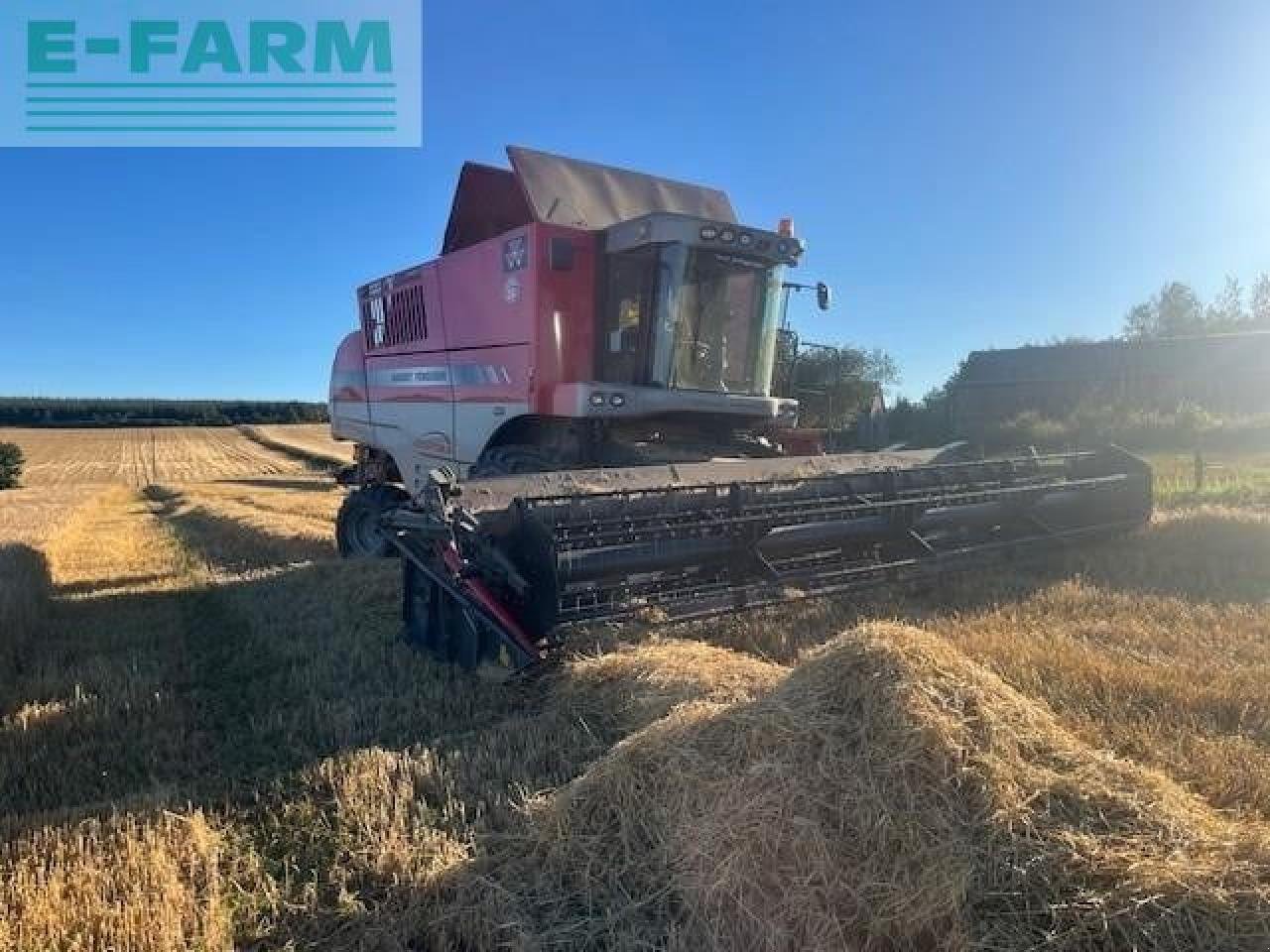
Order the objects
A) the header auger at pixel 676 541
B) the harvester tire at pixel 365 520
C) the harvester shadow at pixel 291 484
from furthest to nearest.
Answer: the harvester shadow at pixel 291 484 → the harvester tire at pixel 365 520 → the header auger at pixel 676 541

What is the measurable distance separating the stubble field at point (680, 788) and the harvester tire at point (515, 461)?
5.14 ft

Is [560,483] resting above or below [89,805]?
above

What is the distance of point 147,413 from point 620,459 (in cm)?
6026

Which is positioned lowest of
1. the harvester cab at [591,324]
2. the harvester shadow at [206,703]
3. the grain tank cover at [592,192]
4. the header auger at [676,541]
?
the harvester shadow at [206,703]

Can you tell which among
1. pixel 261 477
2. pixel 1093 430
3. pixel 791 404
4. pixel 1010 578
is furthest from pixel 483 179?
pixel 1093 430

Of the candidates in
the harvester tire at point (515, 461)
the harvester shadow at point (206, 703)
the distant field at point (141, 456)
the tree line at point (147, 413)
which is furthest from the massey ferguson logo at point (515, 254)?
the tree line at point (147, 413)

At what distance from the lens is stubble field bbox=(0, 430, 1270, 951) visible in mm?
1828

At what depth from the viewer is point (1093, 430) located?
24.0m

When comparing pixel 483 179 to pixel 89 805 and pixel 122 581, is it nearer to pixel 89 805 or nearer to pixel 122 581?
pixel 122 581

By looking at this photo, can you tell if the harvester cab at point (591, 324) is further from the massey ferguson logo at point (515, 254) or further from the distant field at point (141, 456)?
the distant field at point (141, 456)

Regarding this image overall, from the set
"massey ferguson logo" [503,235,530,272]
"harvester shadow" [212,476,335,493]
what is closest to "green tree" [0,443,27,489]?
"harvester shadow" [212,476,335,493]

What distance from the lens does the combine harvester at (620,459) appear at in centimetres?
394

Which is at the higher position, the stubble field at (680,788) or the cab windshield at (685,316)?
the cab windshield at (685,316)

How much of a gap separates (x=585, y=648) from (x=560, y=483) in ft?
3.26
